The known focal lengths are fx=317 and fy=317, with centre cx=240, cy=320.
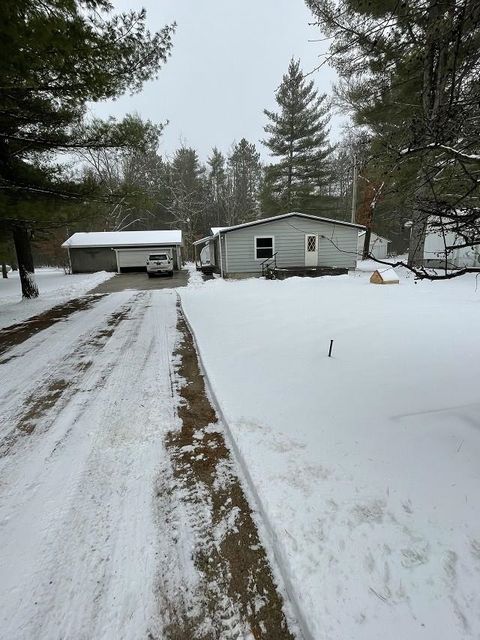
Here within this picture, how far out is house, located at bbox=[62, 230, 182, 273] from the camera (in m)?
23.4

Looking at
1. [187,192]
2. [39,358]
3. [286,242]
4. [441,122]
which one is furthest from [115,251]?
[441,122]

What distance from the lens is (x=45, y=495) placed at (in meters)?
2.19

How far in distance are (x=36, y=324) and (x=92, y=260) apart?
1825 centimetres


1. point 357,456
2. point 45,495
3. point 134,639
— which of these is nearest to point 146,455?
point 45,495

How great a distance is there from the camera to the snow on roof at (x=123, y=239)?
920 inches

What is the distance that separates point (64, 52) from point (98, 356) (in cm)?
515

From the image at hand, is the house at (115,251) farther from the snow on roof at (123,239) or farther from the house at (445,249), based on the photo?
the house at (445,249)

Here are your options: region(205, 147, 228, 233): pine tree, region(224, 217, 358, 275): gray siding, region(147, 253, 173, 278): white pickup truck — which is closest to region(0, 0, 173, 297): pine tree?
region(224, 217, 358, 275): gray siding

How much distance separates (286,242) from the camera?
16172 mm

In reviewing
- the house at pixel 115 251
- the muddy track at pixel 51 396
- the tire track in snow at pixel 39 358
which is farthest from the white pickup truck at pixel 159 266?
the muddy track at pixel 51 396

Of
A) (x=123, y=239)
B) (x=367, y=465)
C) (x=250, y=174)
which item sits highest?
(x=250, y=174)

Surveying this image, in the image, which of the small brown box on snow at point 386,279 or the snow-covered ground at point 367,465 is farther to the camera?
the small brown box on snow at point 386,279

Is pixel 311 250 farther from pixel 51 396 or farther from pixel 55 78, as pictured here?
pixel 51 396

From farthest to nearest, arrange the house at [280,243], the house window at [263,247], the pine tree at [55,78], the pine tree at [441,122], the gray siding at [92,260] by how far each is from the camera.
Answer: the gray siding at [92,260] → the house window at [263,247] → the house at [280,243] → the pine tree at [55,78] → the pine tree at [441,122]
